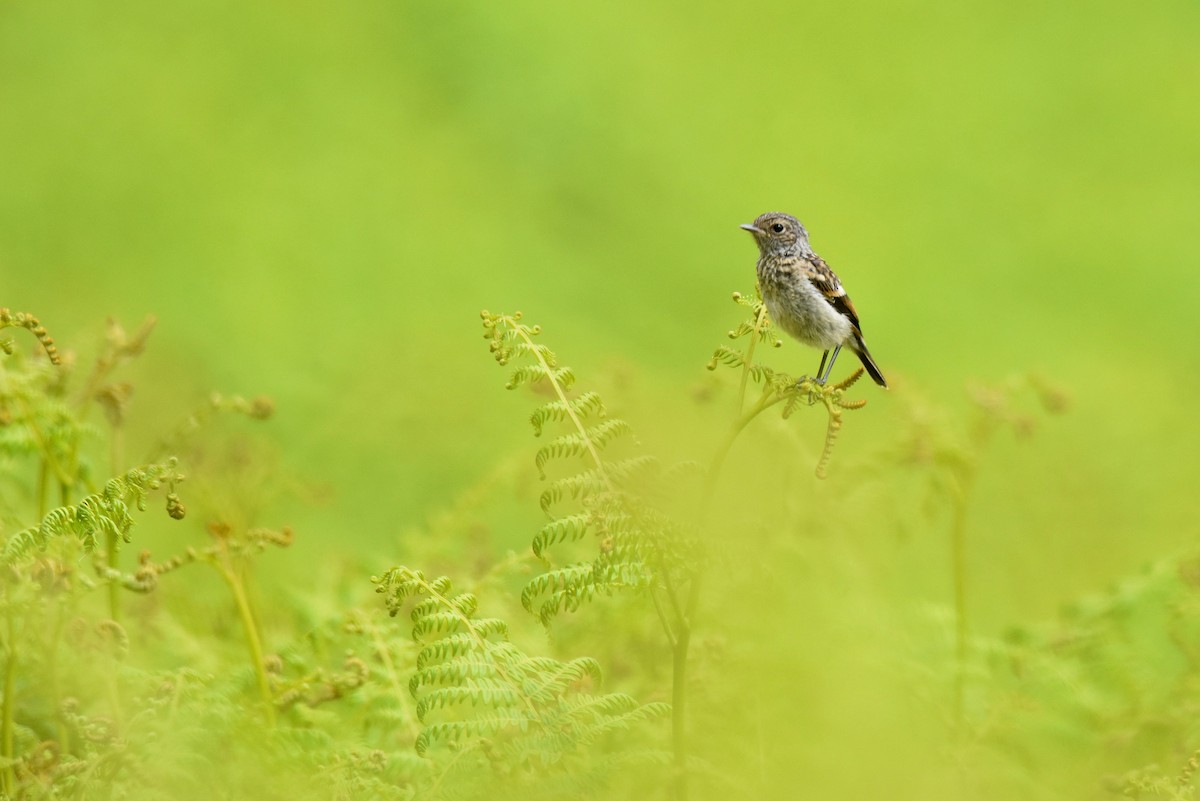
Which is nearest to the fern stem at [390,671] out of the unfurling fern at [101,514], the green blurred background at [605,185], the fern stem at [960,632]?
the unfurling fern at [101,514]

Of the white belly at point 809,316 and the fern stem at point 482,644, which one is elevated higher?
the white belly at point 809,316

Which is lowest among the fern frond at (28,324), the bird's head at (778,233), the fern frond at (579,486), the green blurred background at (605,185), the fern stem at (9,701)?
the fern stem at (9,701)

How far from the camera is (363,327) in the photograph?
12047 mm

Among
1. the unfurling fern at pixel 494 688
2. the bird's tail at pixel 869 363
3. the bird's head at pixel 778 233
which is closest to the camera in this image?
the unfurling fern at pixel 494 688

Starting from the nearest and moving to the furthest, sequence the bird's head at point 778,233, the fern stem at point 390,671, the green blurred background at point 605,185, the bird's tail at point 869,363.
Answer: the fern stem at point 390,671, the bird's tail at point 869,363, the bird's head at point 778,233, the green blurred background at point 605,185

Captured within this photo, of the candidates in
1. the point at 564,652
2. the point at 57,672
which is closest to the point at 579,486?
the point at 57,672

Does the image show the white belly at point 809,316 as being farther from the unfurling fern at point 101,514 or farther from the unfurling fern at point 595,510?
the unfurling fern at point 101,514

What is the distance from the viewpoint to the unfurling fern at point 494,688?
2799mm

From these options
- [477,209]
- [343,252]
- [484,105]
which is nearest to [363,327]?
[343,252]

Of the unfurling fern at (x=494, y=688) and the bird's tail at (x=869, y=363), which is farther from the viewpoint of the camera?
the bird's tail at (x=869, y=363)

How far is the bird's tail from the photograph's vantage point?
4770 millimetres

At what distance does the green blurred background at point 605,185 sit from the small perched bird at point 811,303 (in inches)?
189

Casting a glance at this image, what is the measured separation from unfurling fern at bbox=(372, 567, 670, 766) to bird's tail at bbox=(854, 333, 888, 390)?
198 centimetres

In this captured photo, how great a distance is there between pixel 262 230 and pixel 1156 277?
8546mm
